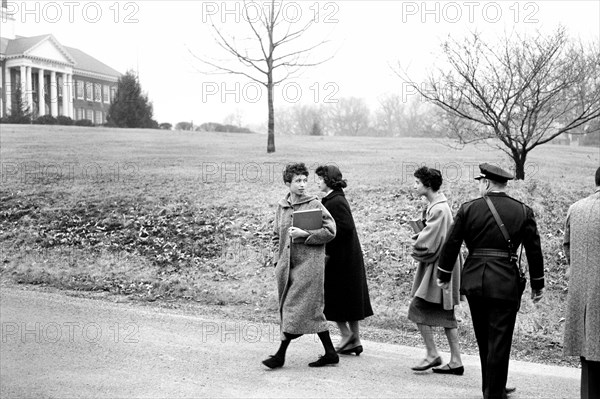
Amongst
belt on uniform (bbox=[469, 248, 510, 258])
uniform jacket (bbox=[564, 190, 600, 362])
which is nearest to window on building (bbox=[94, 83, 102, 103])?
belt on uniform (bbox=[469, 248, 510, 258])

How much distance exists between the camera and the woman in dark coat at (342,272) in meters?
6.96

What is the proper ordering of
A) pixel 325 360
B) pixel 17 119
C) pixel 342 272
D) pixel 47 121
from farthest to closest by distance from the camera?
pixel 17 119
pixel 47 121
pixel 342 272
pixel 325 360

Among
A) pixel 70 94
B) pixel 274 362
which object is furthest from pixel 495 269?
pixel 70 94

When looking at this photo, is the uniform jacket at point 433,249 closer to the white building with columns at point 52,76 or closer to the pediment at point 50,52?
the white building with columns at point 52,76

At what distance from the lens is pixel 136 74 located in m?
49.9

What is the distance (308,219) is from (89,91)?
78.0 meters

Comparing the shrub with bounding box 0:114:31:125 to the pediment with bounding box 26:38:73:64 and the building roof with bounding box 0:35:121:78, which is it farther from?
the pediment with bounding box 26:38:73:64

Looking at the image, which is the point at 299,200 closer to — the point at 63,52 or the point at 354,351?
the point at 354,351

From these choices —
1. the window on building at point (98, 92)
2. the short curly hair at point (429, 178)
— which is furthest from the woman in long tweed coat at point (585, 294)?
the window on building at point (98, 92)

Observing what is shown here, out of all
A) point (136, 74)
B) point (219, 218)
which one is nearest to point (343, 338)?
point (219, 218)

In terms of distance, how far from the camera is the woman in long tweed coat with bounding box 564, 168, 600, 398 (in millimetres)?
5223

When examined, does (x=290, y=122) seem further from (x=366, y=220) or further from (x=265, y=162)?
(x=366, y=220)

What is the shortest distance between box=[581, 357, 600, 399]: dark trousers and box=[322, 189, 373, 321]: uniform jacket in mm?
2330

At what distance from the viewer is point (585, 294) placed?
209 inches
